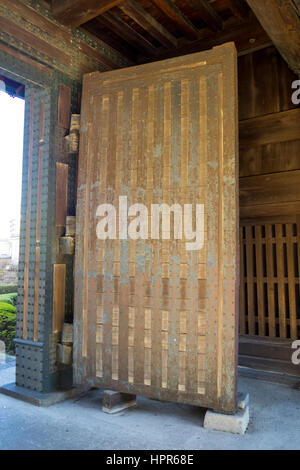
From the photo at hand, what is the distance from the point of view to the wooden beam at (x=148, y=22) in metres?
3.39

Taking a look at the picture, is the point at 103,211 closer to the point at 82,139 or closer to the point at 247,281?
the point at 82,139

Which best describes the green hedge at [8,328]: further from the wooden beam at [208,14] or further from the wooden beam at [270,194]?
the wooden beam at [208,14]

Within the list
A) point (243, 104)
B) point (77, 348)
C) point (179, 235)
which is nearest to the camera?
point (179, 235)

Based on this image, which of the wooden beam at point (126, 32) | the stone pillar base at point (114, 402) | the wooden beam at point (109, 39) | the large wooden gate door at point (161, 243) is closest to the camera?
the large wooden gate door at point (161, 243)

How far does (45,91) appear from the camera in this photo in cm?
345

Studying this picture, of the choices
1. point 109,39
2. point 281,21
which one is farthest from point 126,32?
point 281,21

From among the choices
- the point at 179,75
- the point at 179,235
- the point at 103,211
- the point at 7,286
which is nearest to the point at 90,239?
the point at 103,211

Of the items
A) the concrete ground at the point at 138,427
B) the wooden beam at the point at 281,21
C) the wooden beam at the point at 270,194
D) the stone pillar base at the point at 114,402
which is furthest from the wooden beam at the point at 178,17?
the concrete ground at the point at 138,427

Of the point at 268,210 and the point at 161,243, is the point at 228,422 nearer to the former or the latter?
the point at 161,243

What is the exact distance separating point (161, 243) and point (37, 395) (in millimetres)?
1805

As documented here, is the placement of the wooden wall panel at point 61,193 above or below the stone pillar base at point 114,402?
above

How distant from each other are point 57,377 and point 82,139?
91.1 inches

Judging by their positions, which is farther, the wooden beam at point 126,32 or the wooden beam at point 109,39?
the wooden beam at point 109,39

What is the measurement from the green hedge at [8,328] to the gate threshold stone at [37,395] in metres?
2.57
